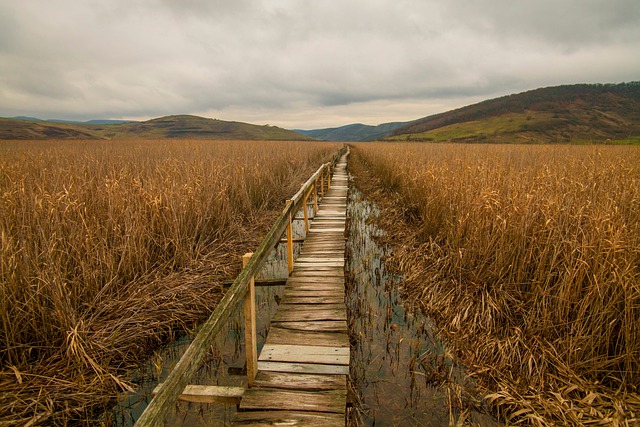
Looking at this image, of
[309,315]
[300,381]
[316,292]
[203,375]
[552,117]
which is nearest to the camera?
[300,381]

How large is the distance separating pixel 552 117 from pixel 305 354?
428 ft

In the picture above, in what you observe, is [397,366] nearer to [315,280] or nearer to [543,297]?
[543,297]

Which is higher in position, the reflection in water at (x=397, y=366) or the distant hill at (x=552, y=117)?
the distant hill at (x=552, y=117)

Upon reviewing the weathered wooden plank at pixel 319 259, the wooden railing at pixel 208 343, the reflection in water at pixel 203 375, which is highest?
the wooden railing at pixel 208 343

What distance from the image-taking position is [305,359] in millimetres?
2674

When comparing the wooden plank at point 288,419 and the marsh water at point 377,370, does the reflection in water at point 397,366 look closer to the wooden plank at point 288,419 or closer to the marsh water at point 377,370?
the marsh water at point 377,370

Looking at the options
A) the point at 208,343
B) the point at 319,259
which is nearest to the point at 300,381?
the point at 208,343

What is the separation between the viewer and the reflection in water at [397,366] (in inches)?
95.8

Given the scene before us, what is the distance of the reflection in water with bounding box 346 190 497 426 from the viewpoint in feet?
7.98

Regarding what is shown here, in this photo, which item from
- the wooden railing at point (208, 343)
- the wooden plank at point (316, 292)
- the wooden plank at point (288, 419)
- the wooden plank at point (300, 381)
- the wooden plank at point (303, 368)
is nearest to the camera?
the wooden railing at point (208, 343)

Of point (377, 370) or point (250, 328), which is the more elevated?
point (250, 328)

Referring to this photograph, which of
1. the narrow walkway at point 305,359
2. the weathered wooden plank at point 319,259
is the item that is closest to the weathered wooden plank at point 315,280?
the narrow walkway at point 305,359

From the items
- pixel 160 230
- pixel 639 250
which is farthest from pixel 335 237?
pixel 639 250

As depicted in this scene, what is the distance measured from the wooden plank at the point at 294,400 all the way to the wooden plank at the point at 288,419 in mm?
37
